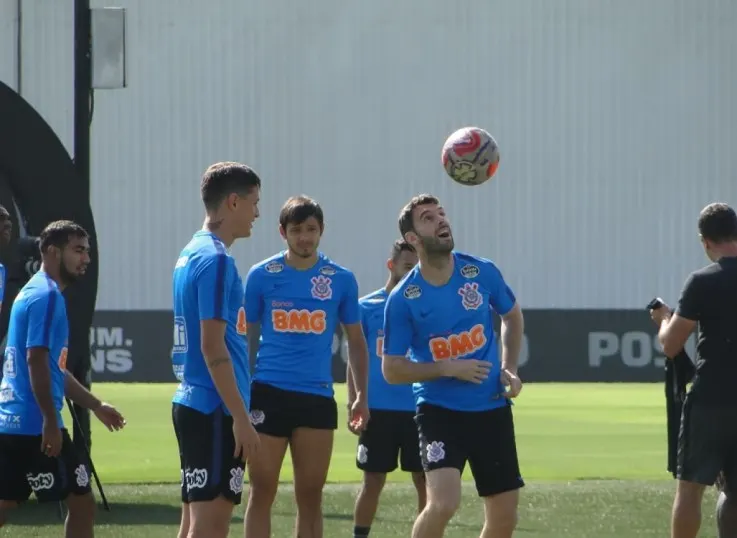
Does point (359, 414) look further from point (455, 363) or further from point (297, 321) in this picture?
point (455, 363)

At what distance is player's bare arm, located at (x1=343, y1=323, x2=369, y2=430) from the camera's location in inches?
333

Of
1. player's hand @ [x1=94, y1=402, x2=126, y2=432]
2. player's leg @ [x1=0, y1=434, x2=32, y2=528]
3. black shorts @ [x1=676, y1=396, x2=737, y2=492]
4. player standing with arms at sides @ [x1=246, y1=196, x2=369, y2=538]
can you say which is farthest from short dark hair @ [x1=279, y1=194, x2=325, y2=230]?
black shorts @ [x1=676, y1=396, x2=737, y2=492]

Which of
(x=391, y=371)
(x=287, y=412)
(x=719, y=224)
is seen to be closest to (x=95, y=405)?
(x=287, y=412)

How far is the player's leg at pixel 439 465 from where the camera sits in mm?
7012

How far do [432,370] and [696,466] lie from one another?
1558 mm

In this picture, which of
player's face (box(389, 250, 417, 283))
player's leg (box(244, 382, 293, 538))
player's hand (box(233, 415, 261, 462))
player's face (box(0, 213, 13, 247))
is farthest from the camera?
player's face (box(389, 250, 417, 283))

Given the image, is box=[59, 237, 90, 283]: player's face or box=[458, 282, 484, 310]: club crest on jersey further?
box=[59, 237, 90, 283]: player's face

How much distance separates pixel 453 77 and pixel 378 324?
78.9 feet

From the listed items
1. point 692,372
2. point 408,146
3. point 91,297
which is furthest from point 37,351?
point 408,146

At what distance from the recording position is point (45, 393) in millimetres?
7441

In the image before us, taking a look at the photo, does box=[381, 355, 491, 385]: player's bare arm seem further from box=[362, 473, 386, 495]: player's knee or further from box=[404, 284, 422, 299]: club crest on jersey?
box=[362, 473, 386, 495]: player's knee

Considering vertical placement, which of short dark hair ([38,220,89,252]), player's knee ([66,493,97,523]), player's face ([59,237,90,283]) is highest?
short dark hair ([38,220,89,252])

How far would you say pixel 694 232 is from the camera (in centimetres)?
3381

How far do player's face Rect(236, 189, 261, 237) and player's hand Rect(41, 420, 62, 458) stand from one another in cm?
177
